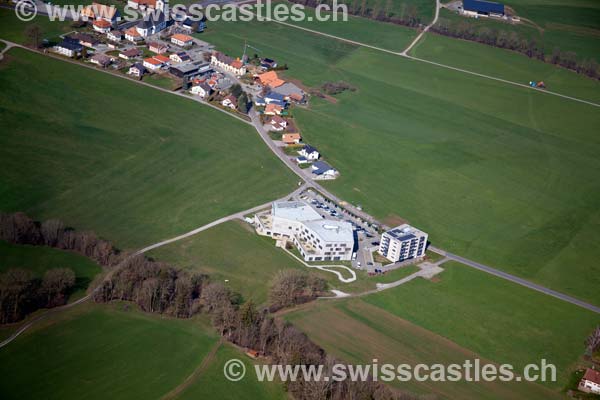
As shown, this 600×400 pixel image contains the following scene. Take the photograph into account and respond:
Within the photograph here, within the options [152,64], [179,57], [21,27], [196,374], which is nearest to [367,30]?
[179,57]

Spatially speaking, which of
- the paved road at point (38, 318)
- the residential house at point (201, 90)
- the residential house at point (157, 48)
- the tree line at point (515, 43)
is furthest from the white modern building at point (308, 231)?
the tree line at point (515, 43)

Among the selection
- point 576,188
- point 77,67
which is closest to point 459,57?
point 576,188

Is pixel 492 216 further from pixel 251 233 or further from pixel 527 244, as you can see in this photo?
pixel 251 233

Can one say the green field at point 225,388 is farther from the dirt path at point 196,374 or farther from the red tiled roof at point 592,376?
the red tiled roof at point 592,376

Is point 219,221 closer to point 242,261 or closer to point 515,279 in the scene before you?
point 242,261

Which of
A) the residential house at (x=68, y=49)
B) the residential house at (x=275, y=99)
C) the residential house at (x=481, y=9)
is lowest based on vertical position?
the residential house at (x=275, y=99)

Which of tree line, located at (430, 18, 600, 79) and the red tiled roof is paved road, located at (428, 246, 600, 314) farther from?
tree line, located at (430, 18, 600, 79)
